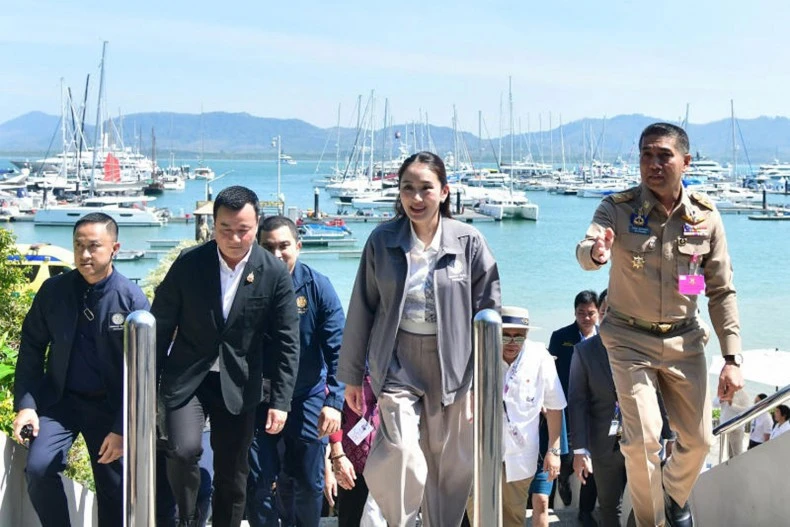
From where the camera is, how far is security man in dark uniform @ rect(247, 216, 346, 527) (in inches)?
207

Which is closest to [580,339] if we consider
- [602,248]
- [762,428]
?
[602,248]

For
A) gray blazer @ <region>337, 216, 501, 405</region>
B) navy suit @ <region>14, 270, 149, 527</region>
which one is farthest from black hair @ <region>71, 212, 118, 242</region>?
gray blazer @ <region>337, 216, 501, 405</region>

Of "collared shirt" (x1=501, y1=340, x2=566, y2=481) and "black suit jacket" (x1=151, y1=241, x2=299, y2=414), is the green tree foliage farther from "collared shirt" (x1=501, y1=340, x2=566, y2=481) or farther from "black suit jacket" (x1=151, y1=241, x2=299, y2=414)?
"collared shirt" (x1=501, y1=340, x2=566, y2=481)

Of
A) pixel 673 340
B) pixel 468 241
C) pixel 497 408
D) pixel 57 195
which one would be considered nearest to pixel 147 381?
pixel 497 408

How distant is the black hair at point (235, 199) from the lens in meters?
4.45

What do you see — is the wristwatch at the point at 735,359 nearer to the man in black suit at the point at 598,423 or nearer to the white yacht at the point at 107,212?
the man in black suit at the point at 598,423

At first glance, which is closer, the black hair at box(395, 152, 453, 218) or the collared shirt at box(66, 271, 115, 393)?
the black hair at box(395, 152, 453, 218)

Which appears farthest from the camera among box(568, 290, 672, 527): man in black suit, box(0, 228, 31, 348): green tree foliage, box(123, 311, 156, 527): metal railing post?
box(0, 228, 31, 348): green tree foliage

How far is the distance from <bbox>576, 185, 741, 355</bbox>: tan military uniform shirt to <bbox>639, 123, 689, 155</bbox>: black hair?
214mm

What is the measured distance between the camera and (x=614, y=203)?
15.1ft

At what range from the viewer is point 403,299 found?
4.12 meters

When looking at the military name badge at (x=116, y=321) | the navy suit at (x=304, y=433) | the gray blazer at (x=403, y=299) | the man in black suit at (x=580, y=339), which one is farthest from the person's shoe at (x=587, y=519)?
the military name badge at (x=116, y=321)

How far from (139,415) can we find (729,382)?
8.87 feet

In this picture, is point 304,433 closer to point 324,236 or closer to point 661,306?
point 661,306
